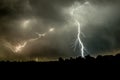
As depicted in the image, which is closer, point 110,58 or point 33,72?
point 33,72

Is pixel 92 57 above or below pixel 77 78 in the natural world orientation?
above

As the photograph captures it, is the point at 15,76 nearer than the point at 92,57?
Yes

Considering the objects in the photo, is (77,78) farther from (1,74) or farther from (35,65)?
(1,74)

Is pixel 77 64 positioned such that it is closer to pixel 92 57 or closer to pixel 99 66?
pixel 99 66

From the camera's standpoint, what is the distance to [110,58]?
162 ft

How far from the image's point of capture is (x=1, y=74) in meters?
42.4

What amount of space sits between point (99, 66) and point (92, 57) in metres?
7.47

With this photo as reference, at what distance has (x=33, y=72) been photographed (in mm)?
43219

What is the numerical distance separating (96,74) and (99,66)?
1517 millimetres

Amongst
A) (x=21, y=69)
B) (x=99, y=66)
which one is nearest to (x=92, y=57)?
(x=99, y=66)

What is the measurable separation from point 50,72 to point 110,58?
12224 millimetres

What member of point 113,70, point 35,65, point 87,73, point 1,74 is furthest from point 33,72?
point 113,70

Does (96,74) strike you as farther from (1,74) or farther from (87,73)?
(1,74)

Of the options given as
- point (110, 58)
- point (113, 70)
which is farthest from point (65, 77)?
point (110, 58)
